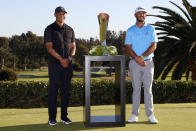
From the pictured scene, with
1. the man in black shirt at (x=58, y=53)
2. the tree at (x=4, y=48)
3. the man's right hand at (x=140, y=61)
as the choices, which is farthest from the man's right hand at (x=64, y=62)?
the tree at (x=4, y=48)

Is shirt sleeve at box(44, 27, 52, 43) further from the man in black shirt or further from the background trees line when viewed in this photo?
the background trees line

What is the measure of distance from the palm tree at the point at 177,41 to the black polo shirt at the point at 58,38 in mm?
10099

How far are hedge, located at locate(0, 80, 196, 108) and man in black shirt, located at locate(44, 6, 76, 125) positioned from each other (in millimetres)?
5723

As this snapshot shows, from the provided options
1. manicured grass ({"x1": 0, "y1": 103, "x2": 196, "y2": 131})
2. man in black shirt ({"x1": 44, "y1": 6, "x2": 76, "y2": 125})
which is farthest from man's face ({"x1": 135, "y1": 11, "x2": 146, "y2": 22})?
manicured grass ({"x1": 0, "y1": 103, "x2": 196, "y2": 131})

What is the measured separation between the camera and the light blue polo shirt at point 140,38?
661 cm

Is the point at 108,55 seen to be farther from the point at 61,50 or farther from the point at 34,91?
the point at 34,91

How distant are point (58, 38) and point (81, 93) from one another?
636 centimetres

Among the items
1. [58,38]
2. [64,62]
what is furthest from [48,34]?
[64,62]

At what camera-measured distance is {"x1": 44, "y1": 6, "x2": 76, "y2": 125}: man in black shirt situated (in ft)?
20.8

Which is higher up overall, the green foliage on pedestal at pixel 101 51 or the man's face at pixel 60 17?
the man's face at pixel 60 17

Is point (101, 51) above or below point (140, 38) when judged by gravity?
below

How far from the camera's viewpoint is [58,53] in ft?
21.0

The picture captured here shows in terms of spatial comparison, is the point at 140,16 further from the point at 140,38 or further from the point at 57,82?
the point at 57,82

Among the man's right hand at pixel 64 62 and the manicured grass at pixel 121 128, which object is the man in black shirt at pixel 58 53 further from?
the manicured grass at pixel 121 128
